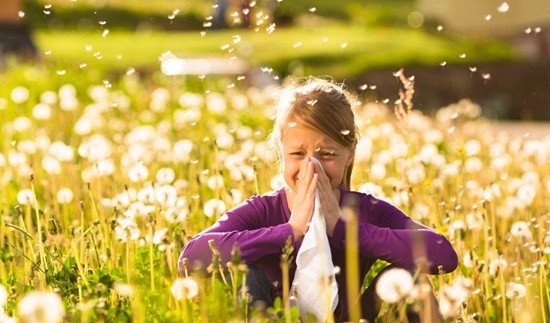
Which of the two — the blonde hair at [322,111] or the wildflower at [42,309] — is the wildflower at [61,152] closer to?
the blonde hair at [322,111]

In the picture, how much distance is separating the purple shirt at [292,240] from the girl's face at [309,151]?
0.13 m

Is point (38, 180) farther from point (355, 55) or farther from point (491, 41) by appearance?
point (491, 41)

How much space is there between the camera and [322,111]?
11.4ft

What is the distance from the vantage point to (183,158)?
5754mm

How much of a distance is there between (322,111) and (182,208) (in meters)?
0.69

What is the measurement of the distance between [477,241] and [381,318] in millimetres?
991

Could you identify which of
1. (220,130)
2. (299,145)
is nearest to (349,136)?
(299,145)

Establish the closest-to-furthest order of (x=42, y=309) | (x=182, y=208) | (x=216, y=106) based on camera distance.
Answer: (x=42, y=309), (x=182, y=208), (x=216, y=106)

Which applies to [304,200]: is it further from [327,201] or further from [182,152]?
[182,152]

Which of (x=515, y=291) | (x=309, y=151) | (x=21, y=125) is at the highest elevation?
(x=21, y=125)

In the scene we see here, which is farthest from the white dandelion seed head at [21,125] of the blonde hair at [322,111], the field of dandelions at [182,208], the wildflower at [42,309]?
the wildflower at [42,309]

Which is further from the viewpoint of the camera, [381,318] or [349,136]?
[349,136]

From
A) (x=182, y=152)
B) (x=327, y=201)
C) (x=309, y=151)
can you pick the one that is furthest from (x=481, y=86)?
(x=327, y=201)

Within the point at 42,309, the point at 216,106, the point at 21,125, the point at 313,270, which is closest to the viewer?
the point at 42,309
